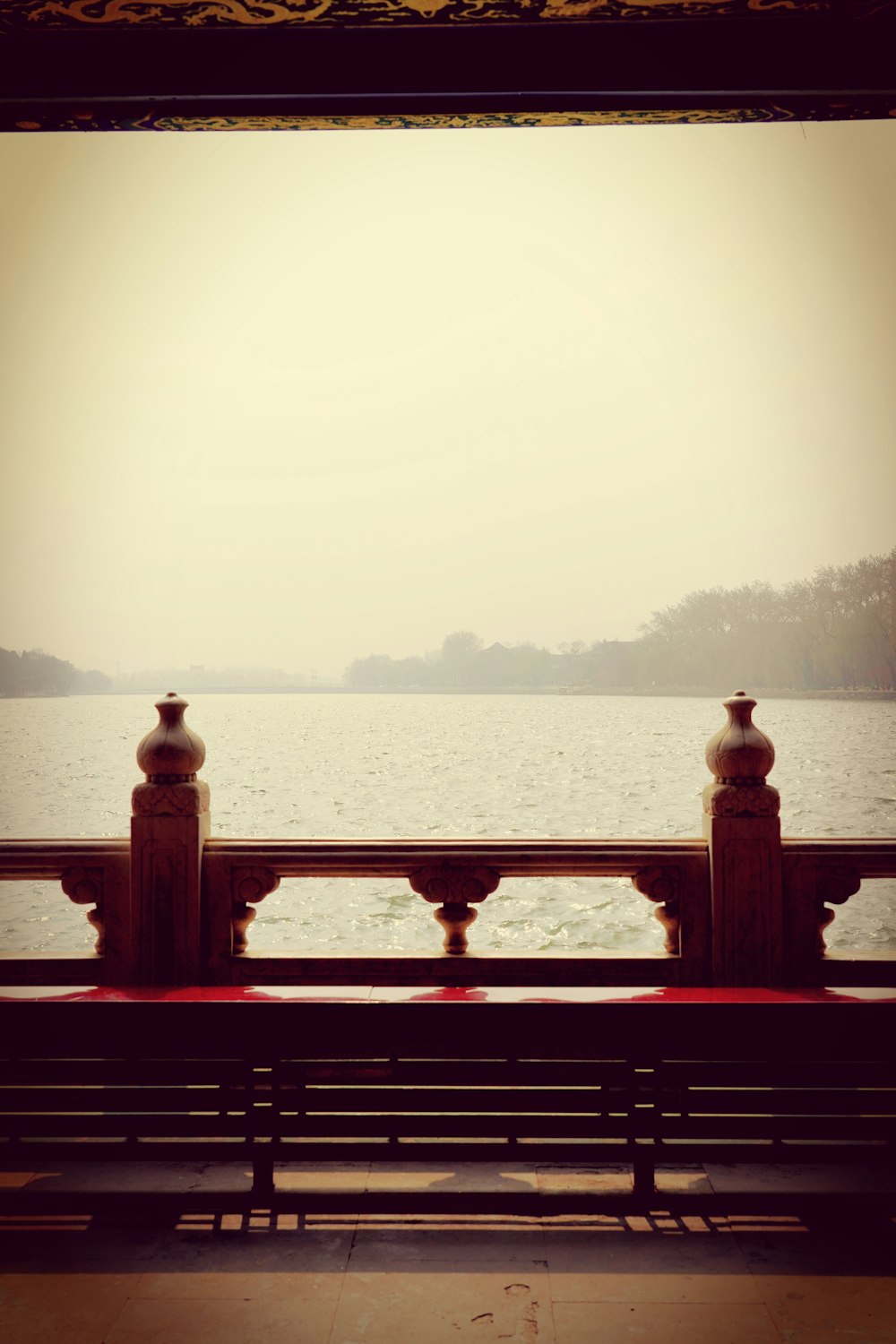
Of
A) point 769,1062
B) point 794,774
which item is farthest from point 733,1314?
point 794,774

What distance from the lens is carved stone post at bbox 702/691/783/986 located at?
143 inches

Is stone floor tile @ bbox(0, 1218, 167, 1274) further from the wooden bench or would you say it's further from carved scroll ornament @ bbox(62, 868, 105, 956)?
carved scroll ornament @ bbox(62, 868, 105, 956)

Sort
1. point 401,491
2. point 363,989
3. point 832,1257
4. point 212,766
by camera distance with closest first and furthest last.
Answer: point 832,1257, point 363,989, point 212,766, point 401,491

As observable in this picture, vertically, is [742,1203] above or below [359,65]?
below

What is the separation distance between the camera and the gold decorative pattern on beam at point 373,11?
9.37ft

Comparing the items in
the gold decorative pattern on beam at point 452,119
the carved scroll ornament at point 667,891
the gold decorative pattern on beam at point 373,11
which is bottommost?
the carved scroll ornament at point 667,891

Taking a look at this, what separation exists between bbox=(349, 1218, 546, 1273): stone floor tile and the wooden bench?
2.5 inches

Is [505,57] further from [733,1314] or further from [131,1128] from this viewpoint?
[733,1314]

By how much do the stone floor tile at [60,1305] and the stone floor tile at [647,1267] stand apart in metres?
0.92

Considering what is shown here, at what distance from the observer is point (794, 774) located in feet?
157

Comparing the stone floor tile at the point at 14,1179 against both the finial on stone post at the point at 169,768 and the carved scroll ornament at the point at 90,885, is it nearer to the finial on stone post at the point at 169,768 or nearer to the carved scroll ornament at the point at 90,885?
the carved scroll ornament at the point at 90,885

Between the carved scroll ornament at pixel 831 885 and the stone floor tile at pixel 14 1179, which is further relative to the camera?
the carved scroll ornament at pixel 831 885

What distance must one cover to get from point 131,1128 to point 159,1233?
258mm

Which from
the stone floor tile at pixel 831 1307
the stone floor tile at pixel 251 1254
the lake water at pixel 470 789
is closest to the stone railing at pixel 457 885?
the stone floor tile at pixel 251 1254
